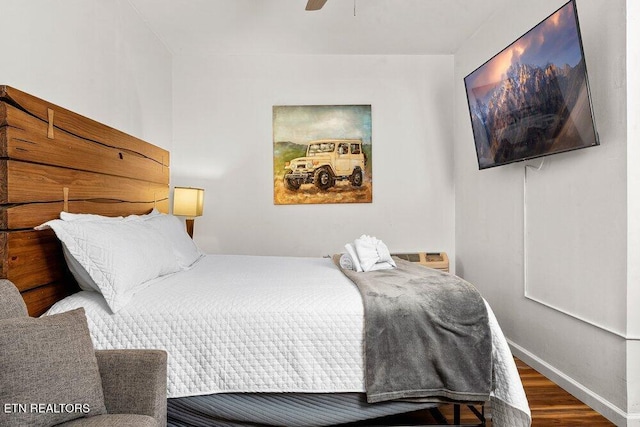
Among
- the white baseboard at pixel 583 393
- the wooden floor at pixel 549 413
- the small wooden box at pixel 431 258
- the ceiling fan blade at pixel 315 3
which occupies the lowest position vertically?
the wooden floor at pixel 549 413

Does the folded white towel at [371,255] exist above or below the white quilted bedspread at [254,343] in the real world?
above

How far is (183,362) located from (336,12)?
284 cm

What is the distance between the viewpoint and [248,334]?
1.85m

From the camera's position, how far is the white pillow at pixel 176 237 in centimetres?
274

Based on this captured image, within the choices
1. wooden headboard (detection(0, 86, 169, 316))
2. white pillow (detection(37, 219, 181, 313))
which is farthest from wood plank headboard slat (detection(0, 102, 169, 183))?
white pillow (detection(37, 219, 181, 313))

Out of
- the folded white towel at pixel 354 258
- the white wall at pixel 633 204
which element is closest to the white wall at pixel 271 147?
the folded white towel at pixel 354 258

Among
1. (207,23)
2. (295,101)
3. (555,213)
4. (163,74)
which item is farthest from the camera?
(295,101)

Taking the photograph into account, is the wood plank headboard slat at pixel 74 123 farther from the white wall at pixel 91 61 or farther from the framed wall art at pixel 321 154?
the framed wall art at pixel 321 154

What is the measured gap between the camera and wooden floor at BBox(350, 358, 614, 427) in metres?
2.22

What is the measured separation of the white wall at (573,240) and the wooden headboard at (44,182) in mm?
→ 2756

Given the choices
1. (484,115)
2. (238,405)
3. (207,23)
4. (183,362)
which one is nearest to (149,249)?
(183,362)

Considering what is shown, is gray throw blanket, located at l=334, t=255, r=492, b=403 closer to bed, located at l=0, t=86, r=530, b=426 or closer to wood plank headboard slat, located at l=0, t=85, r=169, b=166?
bed, located at l=0, t=86, r=530, b=426

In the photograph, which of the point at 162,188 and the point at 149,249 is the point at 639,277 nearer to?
the point at 149,249

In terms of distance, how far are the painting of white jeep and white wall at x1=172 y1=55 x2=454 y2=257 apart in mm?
177
